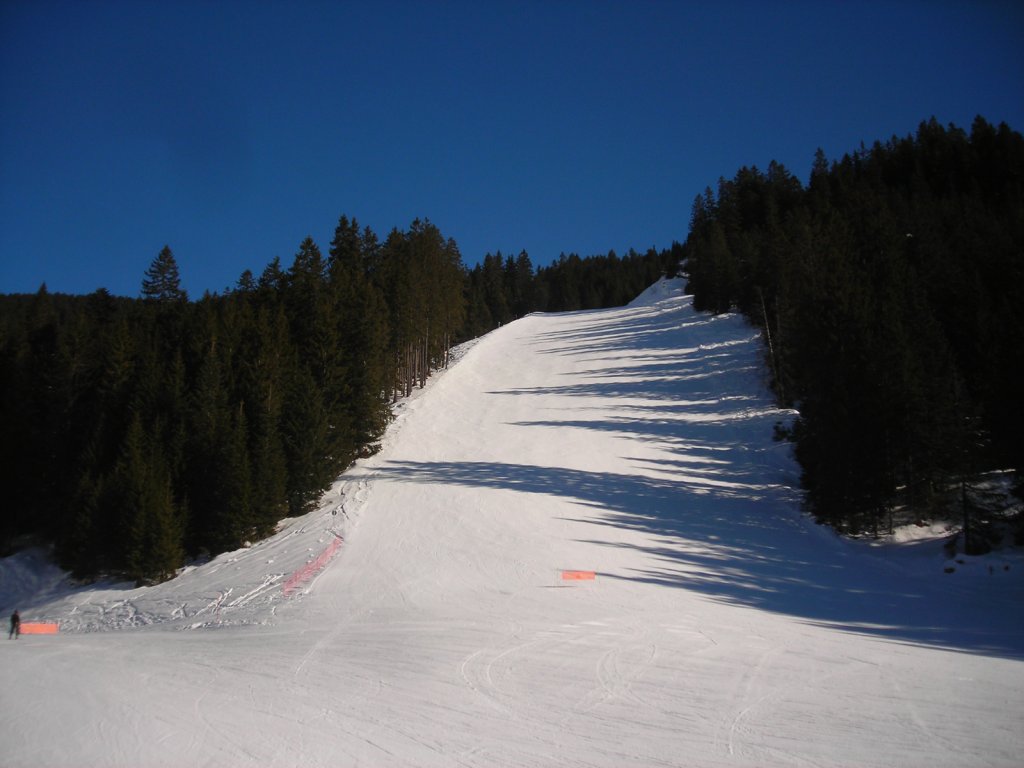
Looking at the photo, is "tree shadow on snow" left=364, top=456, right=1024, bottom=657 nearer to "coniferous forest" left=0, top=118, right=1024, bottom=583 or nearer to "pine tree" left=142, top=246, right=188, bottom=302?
"coniferous forest" left=0, top=118, right=1024, bottom=583

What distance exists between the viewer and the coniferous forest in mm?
21484

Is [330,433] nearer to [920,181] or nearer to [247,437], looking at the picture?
[247,437]

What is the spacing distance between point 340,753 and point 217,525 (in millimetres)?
20488

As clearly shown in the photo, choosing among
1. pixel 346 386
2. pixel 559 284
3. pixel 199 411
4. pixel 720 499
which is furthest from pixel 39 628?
pixel 559 284

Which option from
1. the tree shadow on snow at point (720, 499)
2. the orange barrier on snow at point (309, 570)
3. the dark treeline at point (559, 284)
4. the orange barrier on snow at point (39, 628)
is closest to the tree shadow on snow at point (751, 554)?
the tree shadow on snow at point (720, 499)

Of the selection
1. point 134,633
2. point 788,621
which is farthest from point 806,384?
point 134,633

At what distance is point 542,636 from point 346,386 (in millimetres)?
21538

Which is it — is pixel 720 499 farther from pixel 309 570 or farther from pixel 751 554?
pixel 309 570

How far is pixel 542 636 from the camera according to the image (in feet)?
45.3

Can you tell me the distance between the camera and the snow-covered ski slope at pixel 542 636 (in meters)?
8.84

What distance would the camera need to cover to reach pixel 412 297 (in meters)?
46.7

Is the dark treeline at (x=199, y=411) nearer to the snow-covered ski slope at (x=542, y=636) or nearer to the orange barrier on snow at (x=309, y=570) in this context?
the snow-covered ski slope at (x=542, y=636)

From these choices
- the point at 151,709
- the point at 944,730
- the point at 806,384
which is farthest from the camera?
the point at 806,384

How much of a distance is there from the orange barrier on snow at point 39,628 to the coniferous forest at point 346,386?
338 centimetres
